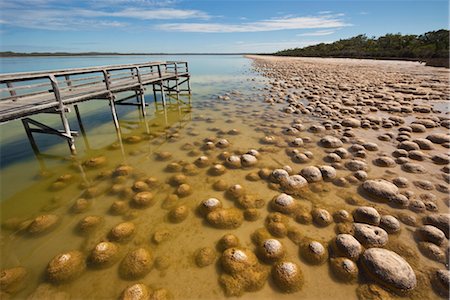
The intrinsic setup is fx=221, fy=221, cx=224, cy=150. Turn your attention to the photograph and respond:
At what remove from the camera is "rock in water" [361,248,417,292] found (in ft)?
11.2

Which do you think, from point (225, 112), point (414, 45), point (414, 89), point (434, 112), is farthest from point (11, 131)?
point (414, 45)

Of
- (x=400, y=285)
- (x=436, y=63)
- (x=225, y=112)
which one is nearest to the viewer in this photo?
(x=400, y=285)

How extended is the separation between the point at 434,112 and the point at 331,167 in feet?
33.8

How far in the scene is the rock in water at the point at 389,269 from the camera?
3.40 metres

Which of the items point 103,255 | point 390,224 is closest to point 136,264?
point 103,255

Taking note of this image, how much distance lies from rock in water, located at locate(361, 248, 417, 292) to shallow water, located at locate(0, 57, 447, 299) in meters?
0.20

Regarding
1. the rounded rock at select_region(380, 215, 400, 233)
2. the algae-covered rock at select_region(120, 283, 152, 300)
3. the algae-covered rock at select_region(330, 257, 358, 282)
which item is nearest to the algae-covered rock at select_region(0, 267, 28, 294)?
the algae-covered rock at select_region(120, 283, 152, 300)

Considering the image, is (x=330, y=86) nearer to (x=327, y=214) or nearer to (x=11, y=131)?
(x=327, y=214)

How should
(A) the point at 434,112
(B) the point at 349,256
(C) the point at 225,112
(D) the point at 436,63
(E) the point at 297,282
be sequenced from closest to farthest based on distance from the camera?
(E) the point at 297,282, (B) the point at 349,256, (A) the point at 434,112, (C) the point at 225,112, (D) the point at 436,63

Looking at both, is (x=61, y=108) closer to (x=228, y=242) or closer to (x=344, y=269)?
(x=228, y=242)

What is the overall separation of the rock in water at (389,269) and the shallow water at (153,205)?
200mm

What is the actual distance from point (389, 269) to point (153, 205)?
192 inches

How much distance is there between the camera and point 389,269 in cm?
350

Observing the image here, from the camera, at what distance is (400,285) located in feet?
11.1
